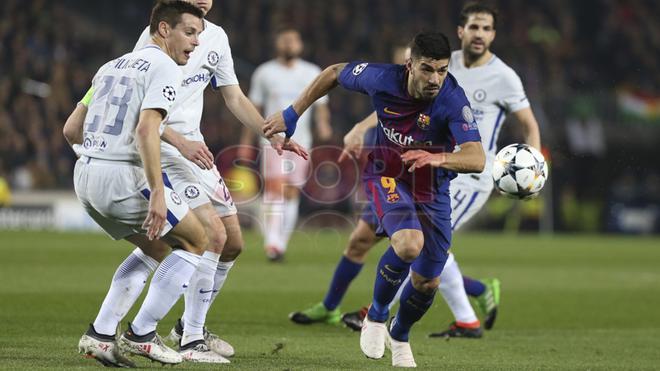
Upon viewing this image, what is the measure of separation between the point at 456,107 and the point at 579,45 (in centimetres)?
2207

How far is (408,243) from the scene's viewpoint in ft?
19.6

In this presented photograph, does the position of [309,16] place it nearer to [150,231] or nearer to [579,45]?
[579,45]

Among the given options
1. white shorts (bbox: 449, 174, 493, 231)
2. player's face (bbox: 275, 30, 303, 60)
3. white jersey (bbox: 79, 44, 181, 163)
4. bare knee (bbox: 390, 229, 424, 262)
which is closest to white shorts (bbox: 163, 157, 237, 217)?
white jersey (bbox: 79, 44, 181, 163)

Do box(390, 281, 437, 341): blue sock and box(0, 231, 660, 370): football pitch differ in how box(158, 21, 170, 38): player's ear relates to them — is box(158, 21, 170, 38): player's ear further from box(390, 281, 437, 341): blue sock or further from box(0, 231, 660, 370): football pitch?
box(390, 281, 437, 341): blue sock

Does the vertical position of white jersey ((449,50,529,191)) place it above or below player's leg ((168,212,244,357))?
above

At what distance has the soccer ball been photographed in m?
6.81

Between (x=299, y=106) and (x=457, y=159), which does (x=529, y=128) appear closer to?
(x=299, y=106)

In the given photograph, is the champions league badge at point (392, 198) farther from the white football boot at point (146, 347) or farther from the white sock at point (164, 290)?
the white football boot at point (146, 347)

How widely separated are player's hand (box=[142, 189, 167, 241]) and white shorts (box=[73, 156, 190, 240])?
0.69 feet

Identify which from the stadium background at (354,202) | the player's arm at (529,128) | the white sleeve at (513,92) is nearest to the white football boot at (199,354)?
the stadium background at (354,202)

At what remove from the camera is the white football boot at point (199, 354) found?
5.96m

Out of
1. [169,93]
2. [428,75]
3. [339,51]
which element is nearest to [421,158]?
[428,75]

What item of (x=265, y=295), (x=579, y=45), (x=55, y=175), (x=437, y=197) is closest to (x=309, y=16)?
(x=579, y=45)

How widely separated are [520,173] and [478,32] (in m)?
1.69
